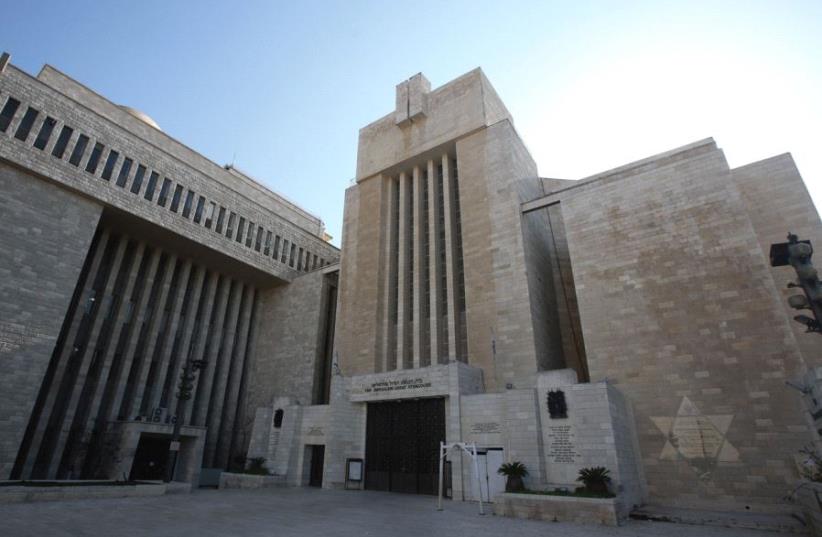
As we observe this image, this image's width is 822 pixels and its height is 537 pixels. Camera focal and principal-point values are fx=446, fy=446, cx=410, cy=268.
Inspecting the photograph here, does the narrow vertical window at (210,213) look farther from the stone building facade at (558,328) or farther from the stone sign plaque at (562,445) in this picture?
the stone sign plaque at (562,445)

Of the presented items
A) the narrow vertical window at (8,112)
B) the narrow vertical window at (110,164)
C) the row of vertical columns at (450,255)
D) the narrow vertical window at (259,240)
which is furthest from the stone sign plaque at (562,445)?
the narrow vertical window at (8,112)

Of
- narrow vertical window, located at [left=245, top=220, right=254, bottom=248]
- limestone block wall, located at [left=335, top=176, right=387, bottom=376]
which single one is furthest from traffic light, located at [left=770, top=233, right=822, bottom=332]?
narrow vertical window, located at [left=245, top=220, right=254, bottom=248]

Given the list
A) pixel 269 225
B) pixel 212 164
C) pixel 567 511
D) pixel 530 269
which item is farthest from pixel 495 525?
pixel 212 164

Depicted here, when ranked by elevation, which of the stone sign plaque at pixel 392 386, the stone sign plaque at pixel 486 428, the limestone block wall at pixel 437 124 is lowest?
the stone sign plaque at pixel 486 428

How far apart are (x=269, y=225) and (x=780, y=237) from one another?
121ft

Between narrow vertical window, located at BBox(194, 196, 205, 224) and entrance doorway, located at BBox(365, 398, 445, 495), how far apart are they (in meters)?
21.7

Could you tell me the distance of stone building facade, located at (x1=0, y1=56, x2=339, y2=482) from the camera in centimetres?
2652

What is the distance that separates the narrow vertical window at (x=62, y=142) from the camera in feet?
93.7

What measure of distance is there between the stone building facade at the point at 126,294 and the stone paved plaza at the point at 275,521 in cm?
860

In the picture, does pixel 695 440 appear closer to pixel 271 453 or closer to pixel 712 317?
pixel 712 317

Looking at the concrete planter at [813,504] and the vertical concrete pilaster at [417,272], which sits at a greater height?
the vertical concrete pilaster at [417,272]

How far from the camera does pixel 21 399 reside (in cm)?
2517

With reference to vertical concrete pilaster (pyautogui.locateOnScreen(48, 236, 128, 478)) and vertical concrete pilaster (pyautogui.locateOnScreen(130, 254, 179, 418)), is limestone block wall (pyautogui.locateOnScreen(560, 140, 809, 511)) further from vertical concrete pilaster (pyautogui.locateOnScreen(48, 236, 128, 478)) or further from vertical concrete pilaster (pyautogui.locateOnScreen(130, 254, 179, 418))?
vertical concrete pilaster (pyautogui.locateOnScreen(48, 236, 128, 478))

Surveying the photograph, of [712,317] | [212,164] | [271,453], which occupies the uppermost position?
[212,164]
